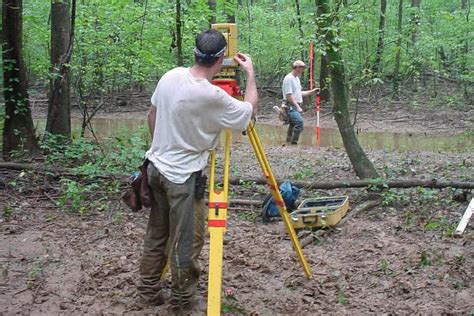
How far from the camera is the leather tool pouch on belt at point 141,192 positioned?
3.92m

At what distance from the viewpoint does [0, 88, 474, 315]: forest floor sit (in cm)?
424

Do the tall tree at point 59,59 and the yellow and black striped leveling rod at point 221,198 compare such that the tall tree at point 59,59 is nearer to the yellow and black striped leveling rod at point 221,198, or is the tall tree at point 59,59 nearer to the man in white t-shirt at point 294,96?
the man in white t-shirt at point 294,96

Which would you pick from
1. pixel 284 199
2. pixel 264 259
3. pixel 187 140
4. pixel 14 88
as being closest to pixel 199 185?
pixel 187 140

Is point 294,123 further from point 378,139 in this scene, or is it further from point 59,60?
point 59,60

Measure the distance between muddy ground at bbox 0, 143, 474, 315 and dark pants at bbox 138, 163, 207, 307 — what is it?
228 millimetres

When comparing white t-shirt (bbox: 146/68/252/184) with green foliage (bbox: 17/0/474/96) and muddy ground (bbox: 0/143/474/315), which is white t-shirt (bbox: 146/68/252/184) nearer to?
muddy ground (bbox: 0/143/474/315)

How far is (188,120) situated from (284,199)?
2.93 metres

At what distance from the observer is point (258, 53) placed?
23000 millimetres

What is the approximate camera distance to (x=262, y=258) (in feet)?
16.8

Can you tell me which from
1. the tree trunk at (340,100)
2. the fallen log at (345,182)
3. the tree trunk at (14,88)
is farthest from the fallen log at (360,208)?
the tree trunk at (14,88)

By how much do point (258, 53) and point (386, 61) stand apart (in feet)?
16.5

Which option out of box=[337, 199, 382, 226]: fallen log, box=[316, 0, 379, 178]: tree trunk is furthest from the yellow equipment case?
box=[316, 0, 379, 178]: tree trunk

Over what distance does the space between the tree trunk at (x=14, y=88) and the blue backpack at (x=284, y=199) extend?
3965 millimetres

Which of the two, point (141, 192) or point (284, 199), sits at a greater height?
point (141, 192)
